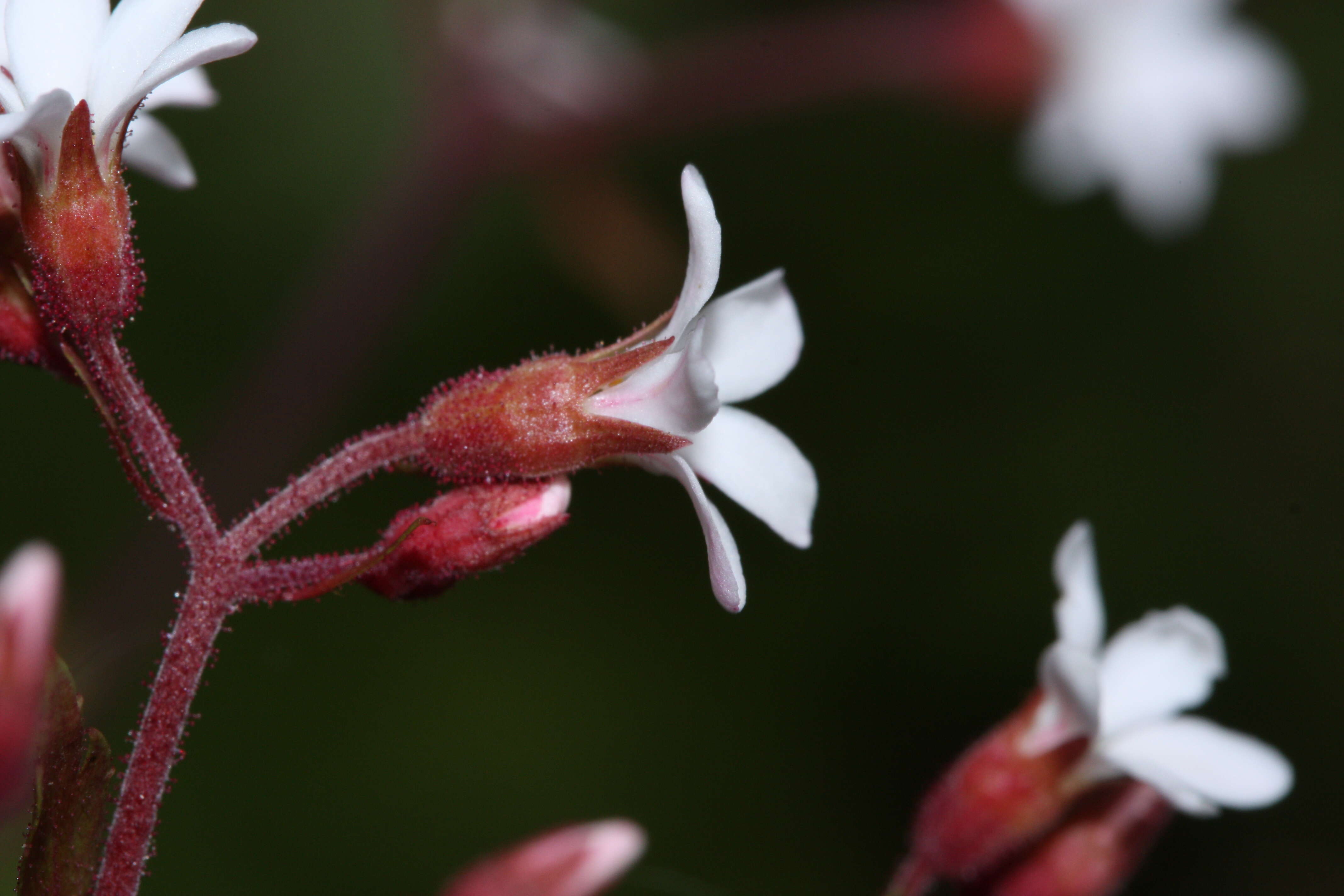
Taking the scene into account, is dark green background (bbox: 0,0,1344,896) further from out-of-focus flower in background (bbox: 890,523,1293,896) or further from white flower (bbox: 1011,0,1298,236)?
out-of-focus flower in background (bbox: 890,523,1293,896)

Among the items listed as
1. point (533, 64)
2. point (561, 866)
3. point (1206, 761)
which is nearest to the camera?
point (561, 866)

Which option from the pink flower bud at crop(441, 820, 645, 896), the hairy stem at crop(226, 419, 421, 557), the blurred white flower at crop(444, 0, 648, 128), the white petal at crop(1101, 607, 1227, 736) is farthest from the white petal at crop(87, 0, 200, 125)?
the blurred white flower at crop(444, 0, 648, 128)

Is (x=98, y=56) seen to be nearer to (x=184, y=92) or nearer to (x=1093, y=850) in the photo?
(x=184, y=92)

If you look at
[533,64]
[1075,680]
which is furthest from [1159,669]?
[533,64]

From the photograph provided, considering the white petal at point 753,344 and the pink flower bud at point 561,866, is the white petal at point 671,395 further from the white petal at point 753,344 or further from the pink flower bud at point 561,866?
the pink flower bud at point 561,866

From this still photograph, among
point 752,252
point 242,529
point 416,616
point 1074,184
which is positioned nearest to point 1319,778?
point 1074,184

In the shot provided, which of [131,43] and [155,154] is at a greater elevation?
[155,154]
